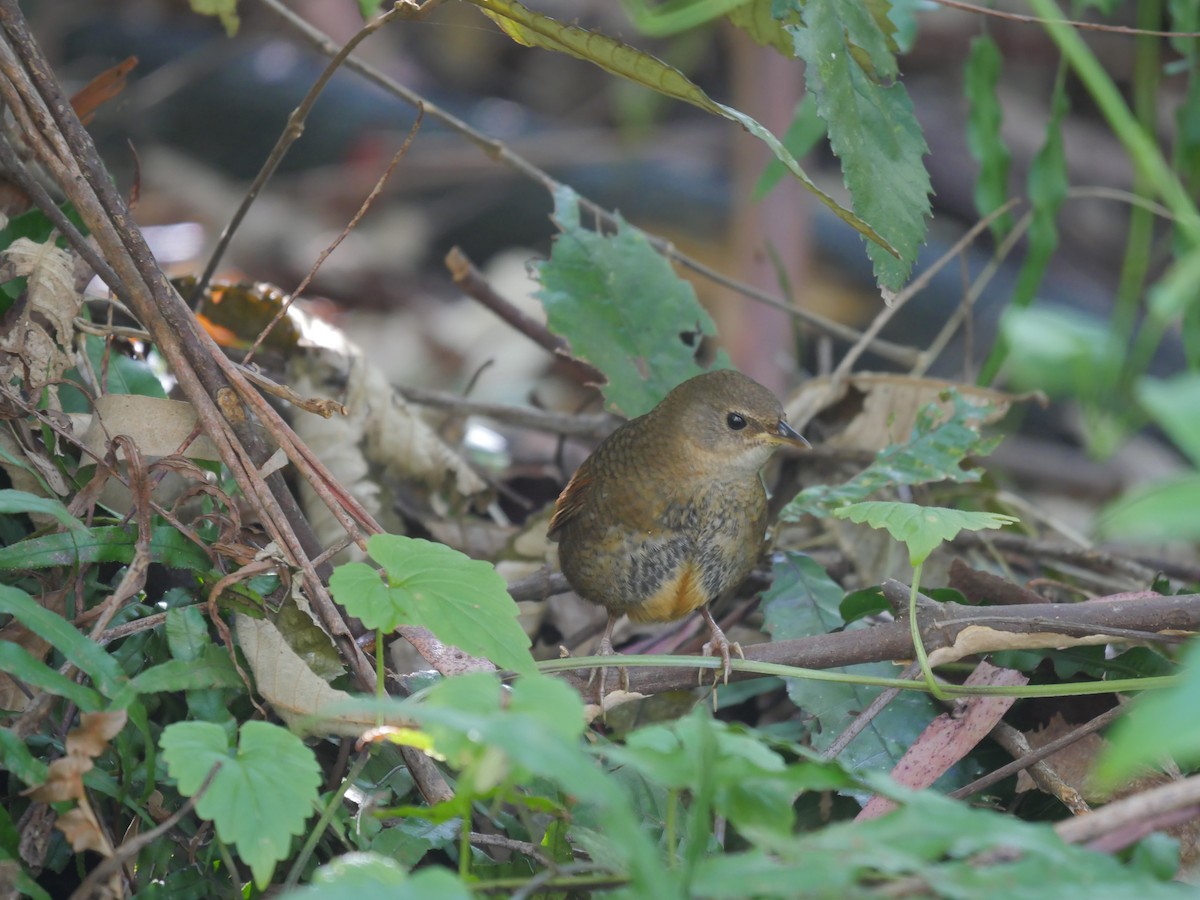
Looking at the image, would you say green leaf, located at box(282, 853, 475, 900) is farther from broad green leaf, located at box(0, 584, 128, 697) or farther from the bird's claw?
the bird's claw

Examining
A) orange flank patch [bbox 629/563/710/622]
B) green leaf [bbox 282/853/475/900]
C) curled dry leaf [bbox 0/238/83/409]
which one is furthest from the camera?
orange flank patch [bbox 629/563/710/622]

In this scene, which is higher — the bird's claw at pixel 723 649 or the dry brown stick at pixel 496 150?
the dry brown stick at pixel 496 150

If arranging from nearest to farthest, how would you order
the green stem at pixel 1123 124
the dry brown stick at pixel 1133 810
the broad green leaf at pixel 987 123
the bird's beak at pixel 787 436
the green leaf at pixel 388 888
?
the green leaf at pixel 388 888
the dry brown stick at pixel 1133 810
the green stem at pixel 1123 124
the bird's beak at pixel 787 436
the broad green leaf at pixel 987 123

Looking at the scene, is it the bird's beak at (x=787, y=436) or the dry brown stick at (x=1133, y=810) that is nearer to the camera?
the dry brown stick at (x=1133, y=810)

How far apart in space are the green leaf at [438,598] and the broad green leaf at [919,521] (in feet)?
2.20

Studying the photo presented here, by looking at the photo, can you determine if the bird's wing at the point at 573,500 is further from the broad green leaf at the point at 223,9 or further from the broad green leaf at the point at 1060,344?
the broad green leaf at the point at 1060,344

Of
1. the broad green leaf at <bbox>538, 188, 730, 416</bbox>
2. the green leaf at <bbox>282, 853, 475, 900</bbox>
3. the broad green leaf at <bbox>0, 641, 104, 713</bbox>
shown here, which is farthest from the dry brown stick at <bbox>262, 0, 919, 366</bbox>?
the green leaf at <bbox>282, 853, 475, 900</bbox>

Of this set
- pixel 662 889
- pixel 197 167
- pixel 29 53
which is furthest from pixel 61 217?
pixel 197 167

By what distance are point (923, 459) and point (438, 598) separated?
6.01ft

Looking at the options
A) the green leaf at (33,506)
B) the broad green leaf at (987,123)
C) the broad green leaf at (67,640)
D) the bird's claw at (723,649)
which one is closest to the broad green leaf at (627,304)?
the bird's claw at (723,649)

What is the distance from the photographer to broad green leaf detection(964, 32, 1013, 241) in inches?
149

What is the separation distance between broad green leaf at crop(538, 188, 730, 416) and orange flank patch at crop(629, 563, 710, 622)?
2.26 ft

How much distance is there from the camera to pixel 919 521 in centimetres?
227

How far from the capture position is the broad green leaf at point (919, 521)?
2.21 m
